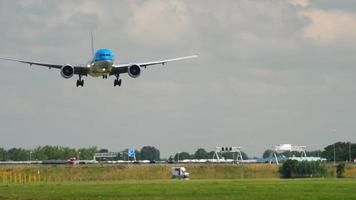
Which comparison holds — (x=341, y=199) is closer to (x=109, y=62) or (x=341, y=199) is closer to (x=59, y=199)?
(x=59, y=199)

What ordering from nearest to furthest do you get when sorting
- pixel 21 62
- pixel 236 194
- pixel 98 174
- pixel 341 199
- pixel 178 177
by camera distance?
1. pixel 341 199
2. pixel 236 194
3. pixel 21 62
4. pixel 178 177
5. pixel 98 174

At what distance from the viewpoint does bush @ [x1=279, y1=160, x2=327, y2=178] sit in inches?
6220

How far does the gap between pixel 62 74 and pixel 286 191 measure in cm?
3440

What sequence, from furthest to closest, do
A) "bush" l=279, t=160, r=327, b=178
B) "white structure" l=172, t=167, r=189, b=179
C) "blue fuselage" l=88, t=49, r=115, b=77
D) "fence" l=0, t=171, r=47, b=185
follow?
"bush" l=279, t=160, r=327, b=178
"white structure" l=172, t=167, r=189, b=179
"fence" l=0, t=171, r=47, b=185
"blue fuselage" l=88, t=49, r=115, b=77

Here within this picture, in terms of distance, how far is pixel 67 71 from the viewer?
103m

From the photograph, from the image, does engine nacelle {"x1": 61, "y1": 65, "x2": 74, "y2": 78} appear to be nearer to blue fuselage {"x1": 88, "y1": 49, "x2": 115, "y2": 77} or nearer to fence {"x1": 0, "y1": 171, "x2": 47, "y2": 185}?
blue fuselage {"x1": 88, "y1": 49, "x2": 115, "y2": 77}

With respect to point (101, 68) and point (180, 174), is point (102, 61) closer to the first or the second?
point (101, 68)

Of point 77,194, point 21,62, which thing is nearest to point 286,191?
point 77,194

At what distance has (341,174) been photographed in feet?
514

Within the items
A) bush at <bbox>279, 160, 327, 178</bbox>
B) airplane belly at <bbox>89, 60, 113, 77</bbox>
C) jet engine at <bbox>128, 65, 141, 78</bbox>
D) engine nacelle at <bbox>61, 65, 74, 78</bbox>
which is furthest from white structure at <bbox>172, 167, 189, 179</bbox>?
engine nacelle at <bbox>61, 65, 74, 78</bbox>

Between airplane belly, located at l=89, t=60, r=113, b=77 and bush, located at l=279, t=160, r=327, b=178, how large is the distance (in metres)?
64.4

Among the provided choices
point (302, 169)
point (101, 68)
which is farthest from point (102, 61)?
point (302, 169)

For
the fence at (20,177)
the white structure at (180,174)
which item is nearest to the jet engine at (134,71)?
the fence at (20,177)

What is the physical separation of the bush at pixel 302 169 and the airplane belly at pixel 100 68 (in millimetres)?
64439
